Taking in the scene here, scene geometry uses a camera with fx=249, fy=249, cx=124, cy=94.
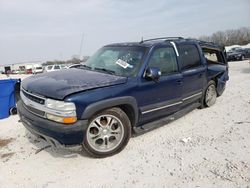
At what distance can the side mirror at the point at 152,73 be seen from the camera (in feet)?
13.8

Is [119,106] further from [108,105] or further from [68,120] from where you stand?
[68,120]

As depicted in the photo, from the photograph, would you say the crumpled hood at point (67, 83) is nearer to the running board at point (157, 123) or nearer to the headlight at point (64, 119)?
the headlight at point (64, 119)

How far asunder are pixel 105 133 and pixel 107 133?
1.4 inches

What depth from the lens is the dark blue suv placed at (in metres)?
3.46

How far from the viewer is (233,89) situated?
8.43 m

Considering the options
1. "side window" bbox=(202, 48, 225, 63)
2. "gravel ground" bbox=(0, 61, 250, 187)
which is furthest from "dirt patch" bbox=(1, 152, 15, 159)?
"side window" bbox=(202, 48, 225, 63)

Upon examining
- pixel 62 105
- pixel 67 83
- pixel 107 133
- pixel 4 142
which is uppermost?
pixel 67 83

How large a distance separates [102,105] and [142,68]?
108 centimetres

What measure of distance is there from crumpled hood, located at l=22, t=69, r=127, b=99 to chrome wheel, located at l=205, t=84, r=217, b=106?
319 cm

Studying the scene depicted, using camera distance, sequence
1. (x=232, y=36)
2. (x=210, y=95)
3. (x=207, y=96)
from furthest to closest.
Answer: (x=232, y=36) → (x=210, y=95) → (x=207, y=96)

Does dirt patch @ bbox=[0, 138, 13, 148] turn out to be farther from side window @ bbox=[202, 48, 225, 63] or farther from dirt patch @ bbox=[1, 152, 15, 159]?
side window @ bbox=[202, 48, 225, 63]

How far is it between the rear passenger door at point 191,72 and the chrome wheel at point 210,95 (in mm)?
560

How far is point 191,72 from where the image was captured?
532 cm

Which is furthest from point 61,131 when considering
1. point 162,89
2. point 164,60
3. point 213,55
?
point 213,55
